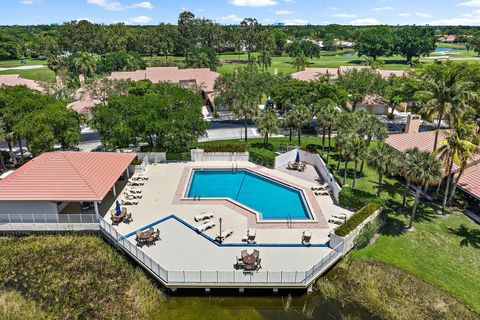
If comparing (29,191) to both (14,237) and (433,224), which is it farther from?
(433,224)

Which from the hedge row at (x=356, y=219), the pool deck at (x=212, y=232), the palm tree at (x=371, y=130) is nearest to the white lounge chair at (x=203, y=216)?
the pool deck at (x=212, y=232)

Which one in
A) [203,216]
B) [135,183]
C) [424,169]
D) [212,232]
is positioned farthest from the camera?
[135,183]

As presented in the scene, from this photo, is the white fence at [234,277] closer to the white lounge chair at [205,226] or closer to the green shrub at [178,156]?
the white lounge chair at [205,226]

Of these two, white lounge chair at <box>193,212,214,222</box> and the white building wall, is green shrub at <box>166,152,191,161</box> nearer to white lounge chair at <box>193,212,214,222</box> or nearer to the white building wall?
white lounge chair at <box>193,212,214,222</box>

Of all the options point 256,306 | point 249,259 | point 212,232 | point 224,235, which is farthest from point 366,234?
point 212,232

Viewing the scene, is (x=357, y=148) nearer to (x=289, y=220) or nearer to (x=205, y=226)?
(x=289, y=220)

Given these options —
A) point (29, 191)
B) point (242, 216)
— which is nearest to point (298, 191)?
point (242, 216)

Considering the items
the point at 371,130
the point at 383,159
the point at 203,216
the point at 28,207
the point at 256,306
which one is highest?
the point at 371,130
